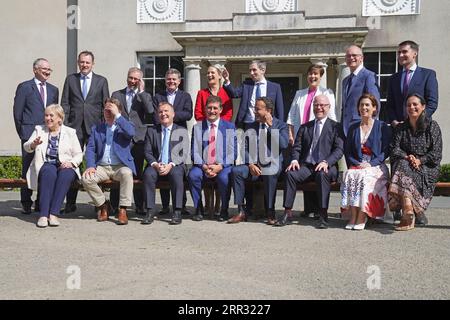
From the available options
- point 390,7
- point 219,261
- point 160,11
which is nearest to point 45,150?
point 219,261

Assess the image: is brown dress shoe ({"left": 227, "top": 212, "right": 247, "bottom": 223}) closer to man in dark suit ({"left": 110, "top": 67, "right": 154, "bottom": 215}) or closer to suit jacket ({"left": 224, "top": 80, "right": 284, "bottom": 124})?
suit jacket ({"left": 224, "top": 80, "right": 284, "bottom": 124})

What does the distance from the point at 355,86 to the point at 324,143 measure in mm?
903

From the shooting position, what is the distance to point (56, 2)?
16312 mm

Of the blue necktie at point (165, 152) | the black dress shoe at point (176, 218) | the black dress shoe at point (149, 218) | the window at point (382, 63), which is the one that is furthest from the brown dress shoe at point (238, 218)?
the window at point (382, 63)

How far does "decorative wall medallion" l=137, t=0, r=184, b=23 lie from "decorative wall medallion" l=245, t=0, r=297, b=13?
2.09m

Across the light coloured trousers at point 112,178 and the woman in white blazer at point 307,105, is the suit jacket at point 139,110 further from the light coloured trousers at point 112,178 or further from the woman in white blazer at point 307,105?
the woman in white blazer at point 307,105

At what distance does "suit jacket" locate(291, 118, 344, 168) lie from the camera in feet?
21.1

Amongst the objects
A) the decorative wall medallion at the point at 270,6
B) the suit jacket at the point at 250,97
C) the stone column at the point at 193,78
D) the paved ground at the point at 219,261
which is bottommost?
the paved ground at the point at 219,261

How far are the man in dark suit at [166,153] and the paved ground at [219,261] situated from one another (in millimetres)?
520

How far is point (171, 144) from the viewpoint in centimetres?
680

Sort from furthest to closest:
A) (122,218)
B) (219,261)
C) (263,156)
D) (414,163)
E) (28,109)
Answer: (28,109) < (263,156) < (122,218) < (414,163) < (219,261)

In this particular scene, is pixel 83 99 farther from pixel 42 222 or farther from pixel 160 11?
pixel 160 11

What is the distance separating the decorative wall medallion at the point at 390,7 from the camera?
47.3 ft

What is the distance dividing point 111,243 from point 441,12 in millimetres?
12527
